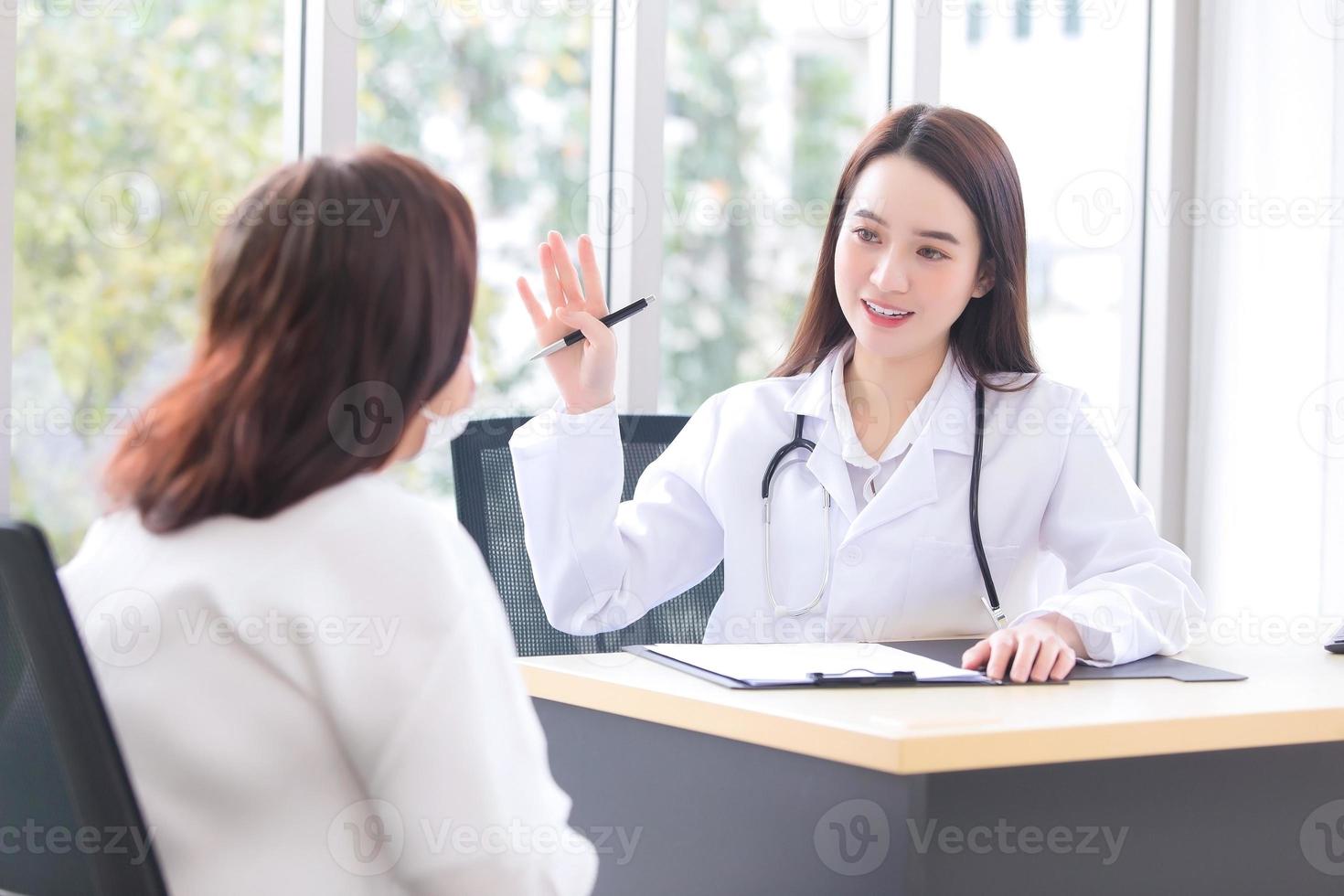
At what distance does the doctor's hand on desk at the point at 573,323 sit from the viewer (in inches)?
64.5

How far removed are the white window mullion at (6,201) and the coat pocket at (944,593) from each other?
3.94 feet

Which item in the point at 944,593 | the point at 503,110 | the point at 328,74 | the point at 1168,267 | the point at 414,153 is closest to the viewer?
the point at 944,593

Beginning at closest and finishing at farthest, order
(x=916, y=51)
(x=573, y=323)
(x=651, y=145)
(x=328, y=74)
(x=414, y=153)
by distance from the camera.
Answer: (x=573, y=323) < (x=328, y=74) < (x=414, y=153) < (x=651, y=145) < (x=916, y=51)

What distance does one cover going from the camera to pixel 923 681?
1244 mm

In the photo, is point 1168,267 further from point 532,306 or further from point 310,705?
point 310,705

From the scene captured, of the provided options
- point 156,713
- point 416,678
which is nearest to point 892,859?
point 416,678

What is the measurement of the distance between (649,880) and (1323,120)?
2.28 m

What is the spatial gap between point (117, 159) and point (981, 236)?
3288 mm

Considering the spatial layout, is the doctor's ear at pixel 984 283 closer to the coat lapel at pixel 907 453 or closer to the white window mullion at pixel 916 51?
the coat lapel at pixel 907 453

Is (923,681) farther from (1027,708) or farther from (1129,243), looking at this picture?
(1129,243)

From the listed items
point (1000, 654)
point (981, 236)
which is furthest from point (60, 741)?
point (981, 236)

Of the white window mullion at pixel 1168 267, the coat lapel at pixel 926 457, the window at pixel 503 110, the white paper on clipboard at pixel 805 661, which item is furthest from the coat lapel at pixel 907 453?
the window at pixel 503 110

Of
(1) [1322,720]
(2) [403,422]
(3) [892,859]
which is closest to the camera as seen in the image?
(2) [403,422]

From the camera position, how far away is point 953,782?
1.06 m
